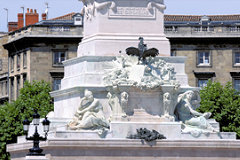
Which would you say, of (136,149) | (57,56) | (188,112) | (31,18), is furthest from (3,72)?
(136,149)

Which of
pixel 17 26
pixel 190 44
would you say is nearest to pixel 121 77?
pixel 190 44

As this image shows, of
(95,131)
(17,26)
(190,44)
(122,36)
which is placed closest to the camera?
(95,131)

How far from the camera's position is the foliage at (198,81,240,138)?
8488cm

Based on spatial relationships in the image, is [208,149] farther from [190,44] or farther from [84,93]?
[190,44]

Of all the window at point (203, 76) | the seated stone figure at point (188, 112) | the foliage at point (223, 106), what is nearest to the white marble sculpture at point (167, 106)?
the seated stone figure at point (188, 112)

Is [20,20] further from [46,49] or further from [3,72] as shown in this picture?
[46,49]

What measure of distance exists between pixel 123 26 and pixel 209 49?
52.7 metres

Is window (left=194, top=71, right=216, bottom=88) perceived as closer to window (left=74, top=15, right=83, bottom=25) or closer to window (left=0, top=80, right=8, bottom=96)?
window (left=74, top=15, right=83, bottom=25)

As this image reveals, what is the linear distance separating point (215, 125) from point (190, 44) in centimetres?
5298

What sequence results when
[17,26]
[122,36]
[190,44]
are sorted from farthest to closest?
[17,26]
[190,44]
[122,36]

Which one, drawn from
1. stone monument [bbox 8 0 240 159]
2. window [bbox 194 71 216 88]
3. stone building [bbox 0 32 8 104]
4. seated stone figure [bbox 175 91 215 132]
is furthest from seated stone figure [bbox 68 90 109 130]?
stone building [bbox 0 32 8 104]

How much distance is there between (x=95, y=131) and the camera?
53969 millimetres

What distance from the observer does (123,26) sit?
57594 mm

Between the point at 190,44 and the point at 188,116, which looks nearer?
the point at 188,116
